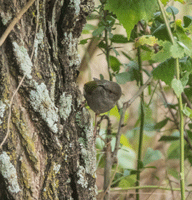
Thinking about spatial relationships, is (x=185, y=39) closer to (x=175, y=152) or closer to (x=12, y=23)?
(x=12, y=23)

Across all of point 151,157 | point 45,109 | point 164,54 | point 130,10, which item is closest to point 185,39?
point 164,54

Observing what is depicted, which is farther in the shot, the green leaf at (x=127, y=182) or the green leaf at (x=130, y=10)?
the green leaf at (x=127, y=182)

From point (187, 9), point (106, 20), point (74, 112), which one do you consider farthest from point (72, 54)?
point (187, 9)

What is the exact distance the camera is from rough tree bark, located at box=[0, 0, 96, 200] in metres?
0.44

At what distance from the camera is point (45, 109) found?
1.57ft

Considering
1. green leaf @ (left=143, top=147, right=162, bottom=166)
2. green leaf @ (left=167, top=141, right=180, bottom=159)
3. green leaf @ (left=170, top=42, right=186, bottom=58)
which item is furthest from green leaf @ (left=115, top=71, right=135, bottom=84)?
green leaf @ (left=167, top=141, right=180, bottom=159)

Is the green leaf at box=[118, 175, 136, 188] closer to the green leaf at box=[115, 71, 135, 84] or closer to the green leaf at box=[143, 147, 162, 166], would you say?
the green leaf at box=[143, 147, 162, 166]

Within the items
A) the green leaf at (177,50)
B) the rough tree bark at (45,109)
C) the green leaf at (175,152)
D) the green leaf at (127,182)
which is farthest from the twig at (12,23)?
the green leaf at (175,152)

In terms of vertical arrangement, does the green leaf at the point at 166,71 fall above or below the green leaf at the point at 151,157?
above

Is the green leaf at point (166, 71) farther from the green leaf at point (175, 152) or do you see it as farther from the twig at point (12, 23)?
the green leaf at point (175, 152)

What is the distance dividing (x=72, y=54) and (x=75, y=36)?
0.14 ft

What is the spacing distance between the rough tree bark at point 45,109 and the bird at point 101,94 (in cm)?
4

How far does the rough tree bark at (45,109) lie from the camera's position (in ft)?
1.43

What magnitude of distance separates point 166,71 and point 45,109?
361 millimetres
